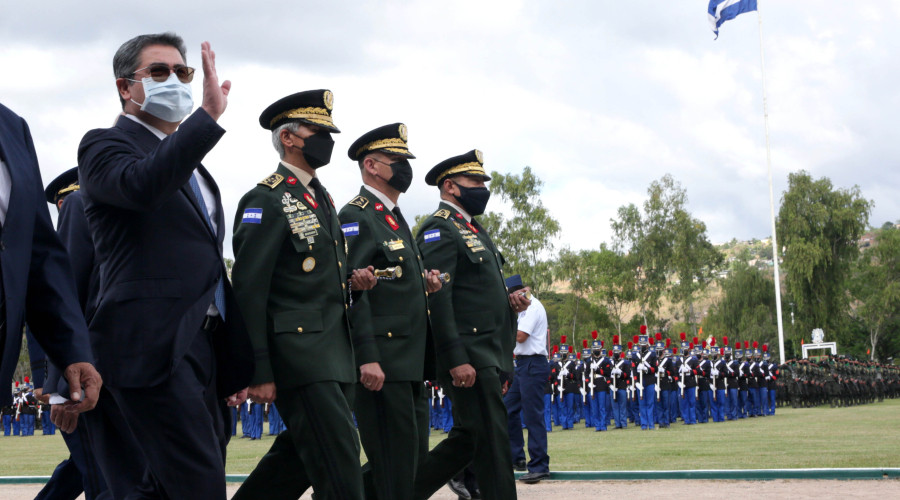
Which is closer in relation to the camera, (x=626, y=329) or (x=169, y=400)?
(x=169, y=400)

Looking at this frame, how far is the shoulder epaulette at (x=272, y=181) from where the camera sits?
14.3 feet

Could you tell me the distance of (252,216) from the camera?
4.22m

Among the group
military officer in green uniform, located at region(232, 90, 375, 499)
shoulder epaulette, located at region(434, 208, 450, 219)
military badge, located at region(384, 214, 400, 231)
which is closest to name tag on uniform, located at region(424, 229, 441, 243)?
shoulder epaulette, located at region(434, 208, 450, 219)

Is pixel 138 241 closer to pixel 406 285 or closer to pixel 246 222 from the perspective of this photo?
pixel 246 222

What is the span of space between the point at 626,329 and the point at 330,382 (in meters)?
71.9

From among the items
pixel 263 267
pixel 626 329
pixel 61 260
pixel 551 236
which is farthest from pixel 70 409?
pixel 626 329

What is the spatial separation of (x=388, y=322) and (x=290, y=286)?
43.5 inches

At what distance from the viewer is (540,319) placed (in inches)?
427

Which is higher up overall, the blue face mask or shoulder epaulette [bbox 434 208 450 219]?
shoulder epaulette [bbox 434 208 450 219]

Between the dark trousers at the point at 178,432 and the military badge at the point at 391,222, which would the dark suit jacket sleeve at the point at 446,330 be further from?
the dark trousers at the point at 178,432

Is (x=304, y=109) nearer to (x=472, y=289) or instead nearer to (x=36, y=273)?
(x=472, y=289)

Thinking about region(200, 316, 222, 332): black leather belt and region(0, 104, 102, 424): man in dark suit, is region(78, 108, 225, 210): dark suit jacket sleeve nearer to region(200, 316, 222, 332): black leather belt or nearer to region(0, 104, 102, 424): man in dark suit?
region(0, 104, 102, 424): man in dark suit

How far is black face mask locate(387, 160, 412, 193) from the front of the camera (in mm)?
5566

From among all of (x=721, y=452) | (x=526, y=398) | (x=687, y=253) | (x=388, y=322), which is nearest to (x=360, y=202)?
(x=388, y=322)
